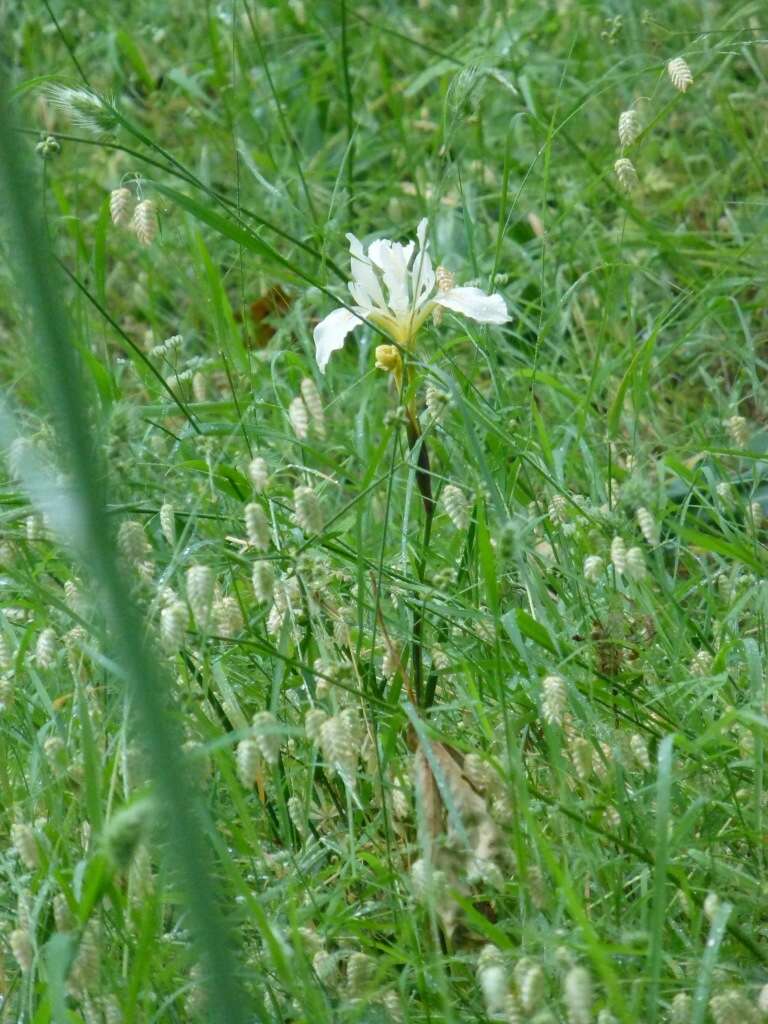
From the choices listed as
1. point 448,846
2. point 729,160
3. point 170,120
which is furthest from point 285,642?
point 170,120

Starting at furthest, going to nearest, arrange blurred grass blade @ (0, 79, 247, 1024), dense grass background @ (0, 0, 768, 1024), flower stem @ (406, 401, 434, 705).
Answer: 1. flower stem @ (406, 401, 434, 705)
2. dense grass background @ (0, 0, 768, 1024)
3. blurred grass blade @ (0, 79, 247, 1024)

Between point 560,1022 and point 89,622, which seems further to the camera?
point 89,622

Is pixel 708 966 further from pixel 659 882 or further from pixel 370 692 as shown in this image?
pixel 370 692

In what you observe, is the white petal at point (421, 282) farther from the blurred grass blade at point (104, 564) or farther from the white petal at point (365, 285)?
the blurred grass blade at point (104, 564)

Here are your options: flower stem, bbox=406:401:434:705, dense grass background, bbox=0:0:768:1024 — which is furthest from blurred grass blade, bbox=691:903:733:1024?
flower stem, bbox=406:401:434:705

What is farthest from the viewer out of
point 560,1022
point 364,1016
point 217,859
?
point 217,859

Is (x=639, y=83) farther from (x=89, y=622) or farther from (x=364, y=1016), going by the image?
(x=364, y=1016)

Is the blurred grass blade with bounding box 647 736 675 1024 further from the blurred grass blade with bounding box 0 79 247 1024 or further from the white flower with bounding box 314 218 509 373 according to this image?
the white flower with bounding box 314 218 509 373
